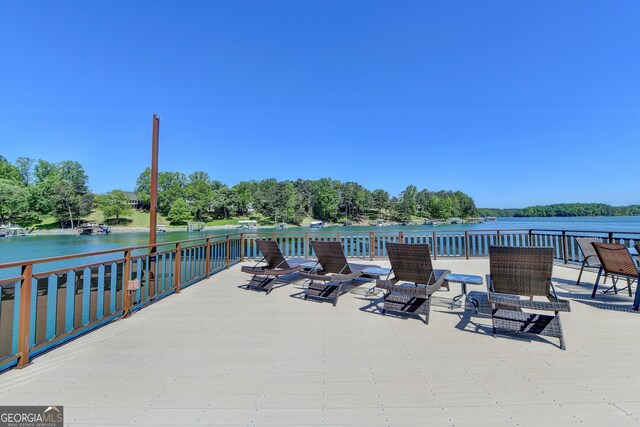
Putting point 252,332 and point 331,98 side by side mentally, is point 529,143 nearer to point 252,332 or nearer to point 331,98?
point 331,98

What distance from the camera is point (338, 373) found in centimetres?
193

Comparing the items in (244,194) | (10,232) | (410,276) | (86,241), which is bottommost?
(86,241)

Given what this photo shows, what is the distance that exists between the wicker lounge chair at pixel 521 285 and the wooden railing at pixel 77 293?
13.5 ft

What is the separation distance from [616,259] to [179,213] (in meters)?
63.3

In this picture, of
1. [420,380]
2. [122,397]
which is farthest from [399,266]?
[122,397]

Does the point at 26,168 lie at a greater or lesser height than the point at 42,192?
greater

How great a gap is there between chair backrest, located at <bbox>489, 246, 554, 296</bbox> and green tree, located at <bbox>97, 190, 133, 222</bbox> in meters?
63.8

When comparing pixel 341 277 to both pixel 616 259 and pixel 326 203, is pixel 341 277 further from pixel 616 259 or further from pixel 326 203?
pixel 326 203

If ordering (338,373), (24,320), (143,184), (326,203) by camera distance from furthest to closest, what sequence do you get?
→ (143,184)
(326,203)
(24,320)
(338,373)

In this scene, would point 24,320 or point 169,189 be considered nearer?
point 24,320


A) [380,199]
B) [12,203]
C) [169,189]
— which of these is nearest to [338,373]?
[12,203]

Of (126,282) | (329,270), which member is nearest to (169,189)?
(126,282)

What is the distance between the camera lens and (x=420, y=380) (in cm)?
183

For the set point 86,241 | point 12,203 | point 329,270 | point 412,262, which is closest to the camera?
point 412,262
